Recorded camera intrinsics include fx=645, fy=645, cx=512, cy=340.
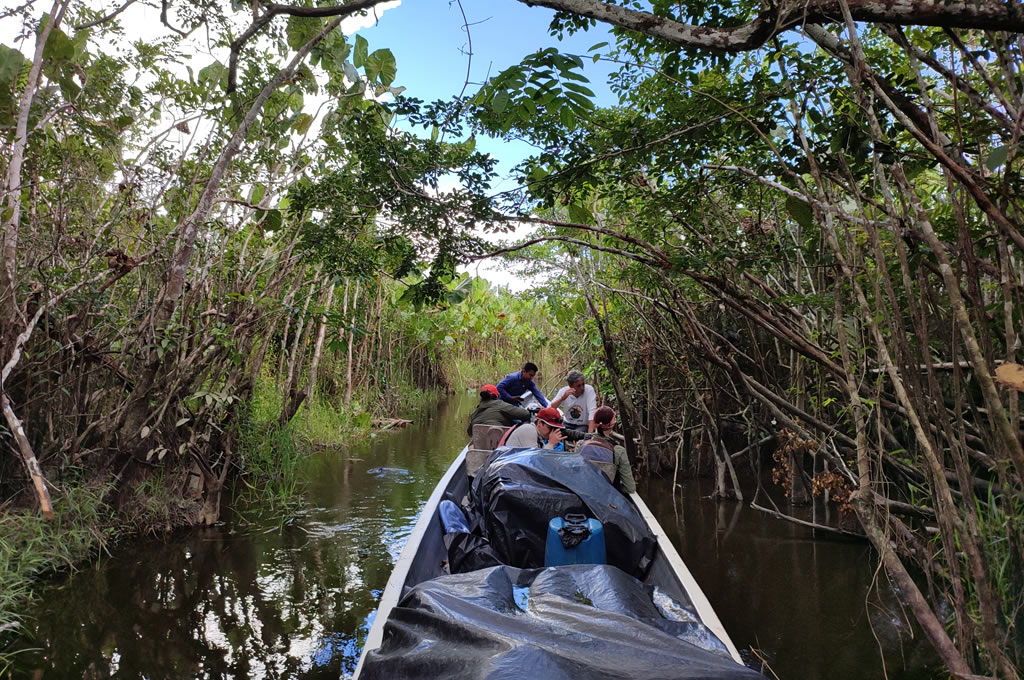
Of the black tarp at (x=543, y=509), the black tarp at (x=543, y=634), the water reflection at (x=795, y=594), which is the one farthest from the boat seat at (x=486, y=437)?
the black tarp at (x=543, y=634)

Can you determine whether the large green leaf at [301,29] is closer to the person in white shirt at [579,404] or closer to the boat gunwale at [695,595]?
the person in white shirt at [579,404]

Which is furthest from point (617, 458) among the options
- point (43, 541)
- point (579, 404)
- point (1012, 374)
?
point (43, 541)

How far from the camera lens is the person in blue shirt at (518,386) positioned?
29.5 ft

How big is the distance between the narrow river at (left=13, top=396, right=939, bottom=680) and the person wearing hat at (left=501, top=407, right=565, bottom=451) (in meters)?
1.46

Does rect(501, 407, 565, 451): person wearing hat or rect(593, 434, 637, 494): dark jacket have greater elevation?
rect(501, 407, 565, 451): person wearing hat

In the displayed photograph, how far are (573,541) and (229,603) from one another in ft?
8.47

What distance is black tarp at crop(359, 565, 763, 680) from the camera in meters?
1.59

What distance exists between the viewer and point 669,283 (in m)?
4.99

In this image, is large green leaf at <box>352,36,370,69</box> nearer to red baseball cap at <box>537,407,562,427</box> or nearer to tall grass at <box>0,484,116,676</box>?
red baseball cap at <box>537,407,562,427</box>

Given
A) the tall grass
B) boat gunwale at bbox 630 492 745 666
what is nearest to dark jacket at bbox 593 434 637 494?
boat gunwale at bbox 630 492 745 666

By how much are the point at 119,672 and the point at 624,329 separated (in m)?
6.45

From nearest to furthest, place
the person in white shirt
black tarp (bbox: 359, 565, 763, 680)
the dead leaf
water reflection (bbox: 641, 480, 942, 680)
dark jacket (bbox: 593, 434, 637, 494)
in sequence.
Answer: the dead leaf → black tarp (bbox: 359, 565, 763, 680) → water reflection (bbox: 641, 480, 942, 680) → dark jacket (bbox: 593, 434, 637, 494) → the person in white shirt

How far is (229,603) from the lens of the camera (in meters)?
4.39

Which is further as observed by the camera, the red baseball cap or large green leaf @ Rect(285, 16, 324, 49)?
large green leaf @ Rect(285, 16, 324, 49)
